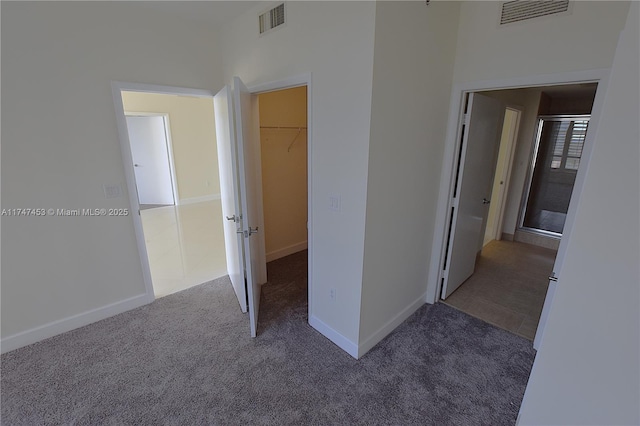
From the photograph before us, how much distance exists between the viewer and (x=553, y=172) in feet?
15.5

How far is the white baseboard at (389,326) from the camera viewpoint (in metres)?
2.16

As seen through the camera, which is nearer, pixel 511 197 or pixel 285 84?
pixel 285 84

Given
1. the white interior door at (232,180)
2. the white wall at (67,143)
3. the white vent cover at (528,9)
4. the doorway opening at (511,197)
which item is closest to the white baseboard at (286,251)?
the white interior door at (232,180)

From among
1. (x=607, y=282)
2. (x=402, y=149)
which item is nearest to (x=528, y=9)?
(x=402, y=149)

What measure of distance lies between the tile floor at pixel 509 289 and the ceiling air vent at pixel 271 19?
2.95 meters

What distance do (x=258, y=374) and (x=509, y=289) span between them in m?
2.83

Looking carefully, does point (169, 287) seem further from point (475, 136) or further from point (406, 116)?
point (475, 136)

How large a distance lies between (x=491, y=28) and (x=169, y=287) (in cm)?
383

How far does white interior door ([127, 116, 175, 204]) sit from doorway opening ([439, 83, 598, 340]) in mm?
6102

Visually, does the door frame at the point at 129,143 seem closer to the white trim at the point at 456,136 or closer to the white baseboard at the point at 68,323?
the white baseboard at the point at 68,323

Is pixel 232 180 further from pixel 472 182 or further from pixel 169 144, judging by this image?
pixel 169 144

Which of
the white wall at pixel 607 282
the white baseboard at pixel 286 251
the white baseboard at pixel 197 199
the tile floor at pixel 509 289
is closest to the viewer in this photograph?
the white wall at pixel 607 282

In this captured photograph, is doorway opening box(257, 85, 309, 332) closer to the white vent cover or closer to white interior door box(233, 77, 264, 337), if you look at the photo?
white interior door box(233, 77, 264, 337)

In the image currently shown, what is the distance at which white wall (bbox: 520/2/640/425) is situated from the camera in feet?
1.53
